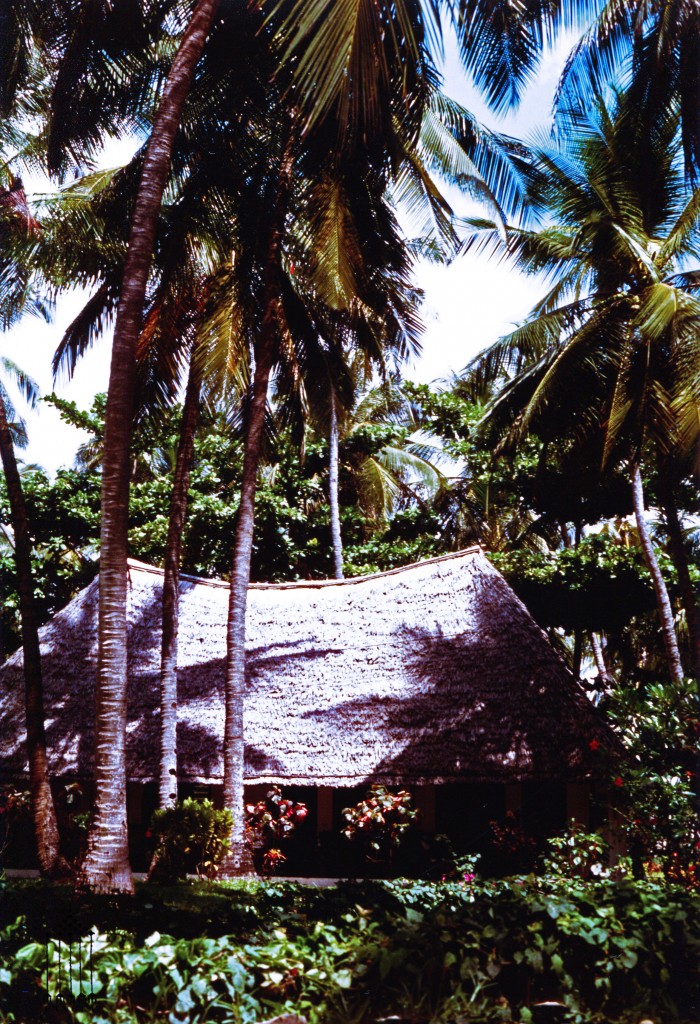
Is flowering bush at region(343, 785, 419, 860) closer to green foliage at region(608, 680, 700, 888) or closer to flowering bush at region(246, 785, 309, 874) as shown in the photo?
flowering bush at region(246, 785, 309, 874)

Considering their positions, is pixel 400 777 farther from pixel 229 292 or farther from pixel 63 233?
pixel 63 233

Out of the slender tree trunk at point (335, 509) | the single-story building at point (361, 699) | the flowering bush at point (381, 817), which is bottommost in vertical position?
the flowering bush at point (381, 817)

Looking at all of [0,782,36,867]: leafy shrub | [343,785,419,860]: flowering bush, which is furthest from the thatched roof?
[0,782,36,867]: leafy shrub

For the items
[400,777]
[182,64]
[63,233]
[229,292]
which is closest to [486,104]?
[182,64]

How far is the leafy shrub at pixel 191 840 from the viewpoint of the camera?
34.6 ft

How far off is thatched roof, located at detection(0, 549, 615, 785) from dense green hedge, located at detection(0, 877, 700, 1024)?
22.4 feet

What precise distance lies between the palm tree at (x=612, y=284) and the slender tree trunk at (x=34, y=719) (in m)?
6.98

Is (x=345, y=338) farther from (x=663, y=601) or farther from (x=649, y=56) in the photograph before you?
(x=663, y=601)

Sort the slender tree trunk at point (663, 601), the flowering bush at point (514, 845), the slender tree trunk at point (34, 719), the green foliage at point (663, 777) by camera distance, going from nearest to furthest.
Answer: the green foliage at point (663, 777) < the slender tree trunk at point (34, 719) < the flowering bush at point (514, 845) < the slender tree trunk at point (663, 601)

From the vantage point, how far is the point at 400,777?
38.8ft

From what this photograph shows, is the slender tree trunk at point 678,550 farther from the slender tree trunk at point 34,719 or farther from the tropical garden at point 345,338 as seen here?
the slender tree trunk at point 34,719

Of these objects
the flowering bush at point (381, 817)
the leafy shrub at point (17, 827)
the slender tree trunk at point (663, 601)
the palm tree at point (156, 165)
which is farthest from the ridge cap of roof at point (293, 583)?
the palm tree at point (156, 165)

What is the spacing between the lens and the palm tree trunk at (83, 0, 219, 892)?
7492mm

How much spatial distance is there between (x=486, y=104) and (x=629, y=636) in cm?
1583
